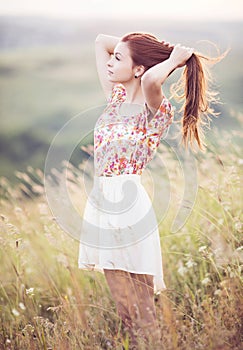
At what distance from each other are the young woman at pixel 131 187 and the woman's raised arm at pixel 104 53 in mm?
204

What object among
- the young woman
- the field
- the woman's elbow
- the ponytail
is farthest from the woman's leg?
the woman's elbow

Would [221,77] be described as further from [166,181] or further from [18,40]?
[18,40]

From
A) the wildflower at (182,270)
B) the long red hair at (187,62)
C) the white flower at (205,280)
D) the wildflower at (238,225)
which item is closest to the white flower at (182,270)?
the wildflower at (182,270)

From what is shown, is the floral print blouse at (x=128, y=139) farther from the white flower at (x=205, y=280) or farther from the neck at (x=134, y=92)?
the white flower at (x=205, y=280)

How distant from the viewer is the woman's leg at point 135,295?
2873 mm

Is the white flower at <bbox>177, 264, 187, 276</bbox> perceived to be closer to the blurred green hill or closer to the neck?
the blurred green hill

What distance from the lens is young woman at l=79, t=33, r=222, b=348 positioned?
286cm

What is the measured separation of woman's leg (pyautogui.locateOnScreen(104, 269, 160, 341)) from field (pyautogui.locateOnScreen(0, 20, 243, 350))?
0.31 m

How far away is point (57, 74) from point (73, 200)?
72cm

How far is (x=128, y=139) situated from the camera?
286 cm

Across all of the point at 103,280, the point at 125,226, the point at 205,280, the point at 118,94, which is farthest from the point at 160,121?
the point at 103,280

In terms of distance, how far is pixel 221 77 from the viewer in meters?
3.41

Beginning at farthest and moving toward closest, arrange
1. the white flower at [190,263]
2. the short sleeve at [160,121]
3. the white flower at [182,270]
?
the white flower at [182,270] → the white flower at [190,263] → the short sleeve at [160,121]

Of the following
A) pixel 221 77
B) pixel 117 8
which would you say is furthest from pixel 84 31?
pixel 221 77
